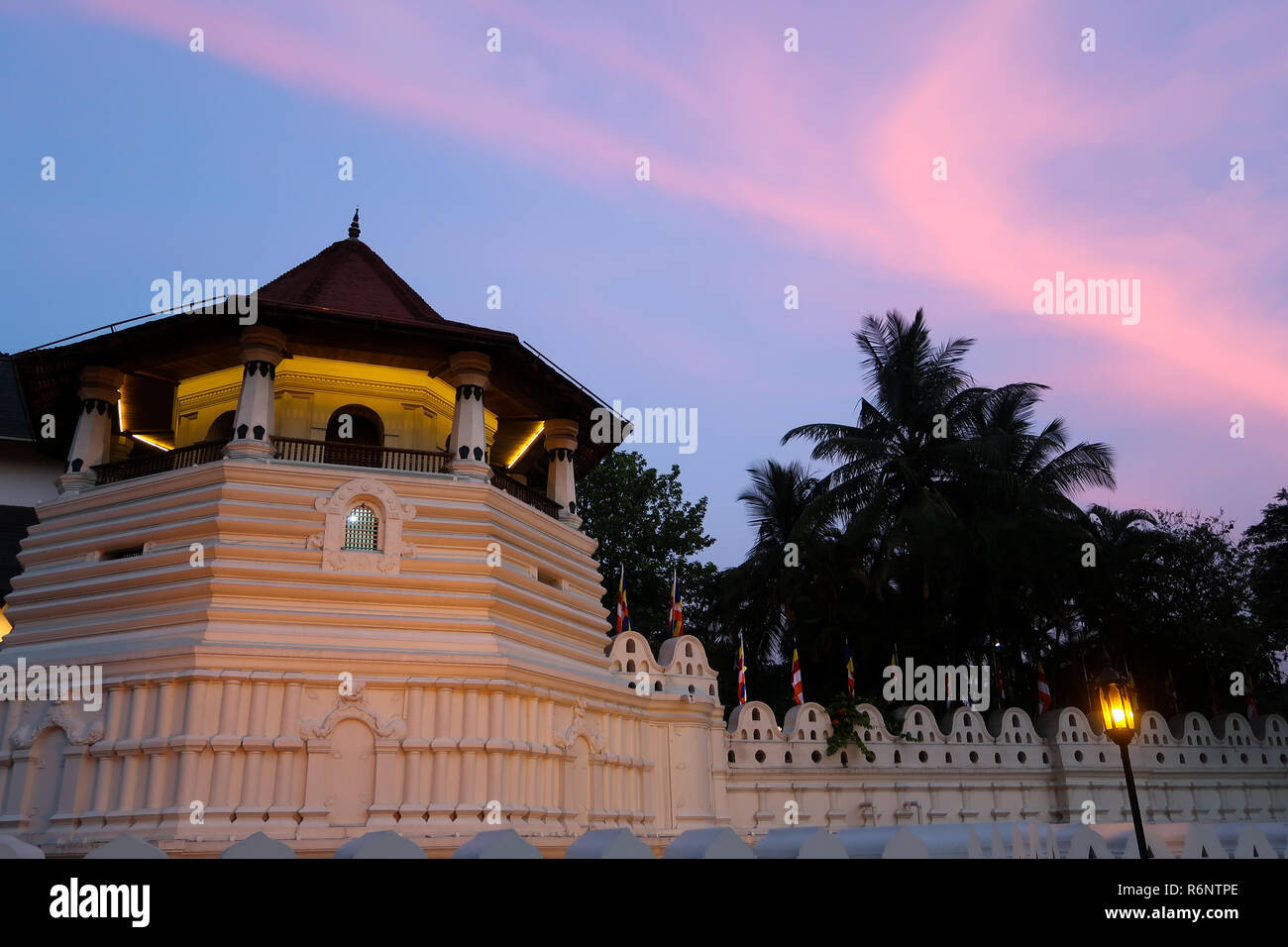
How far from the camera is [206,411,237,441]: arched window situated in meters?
18.5

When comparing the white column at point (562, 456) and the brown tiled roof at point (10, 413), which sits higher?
the brown tiled roof at point (10, 413)

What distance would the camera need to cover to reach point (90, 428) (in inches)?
707

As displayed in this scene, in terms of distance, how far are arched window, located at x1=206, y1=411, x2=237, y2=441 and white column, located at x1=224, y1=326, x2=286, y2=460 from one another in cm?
236

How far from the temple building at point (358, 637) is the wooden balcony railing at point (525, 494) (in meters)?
0.06

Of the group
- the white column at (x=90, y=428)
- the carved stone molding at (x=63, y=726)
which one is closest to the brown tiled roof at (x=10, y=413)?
the white column at (x=90, y=428)

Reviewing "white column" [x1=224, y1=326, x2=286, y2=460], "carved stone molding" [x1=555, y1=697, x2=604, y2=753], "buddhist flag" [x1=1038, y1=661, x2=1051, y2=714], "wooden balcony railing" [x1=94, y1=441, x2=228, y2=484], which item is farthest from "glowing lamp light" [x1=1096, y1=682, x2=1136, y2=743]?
"wooden balcony railing" [x1=94, y1=441, x2=228, y2=484]

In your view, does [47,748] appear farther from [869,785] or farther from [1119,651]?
[1119,651]

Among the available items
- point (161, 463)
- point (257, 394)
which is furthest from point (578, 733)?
point (161, 463)

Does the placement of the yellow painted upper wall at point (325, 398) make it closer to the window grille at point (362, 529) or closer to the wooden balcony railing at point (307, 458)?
the wooden balcony railing at point (307, 458)

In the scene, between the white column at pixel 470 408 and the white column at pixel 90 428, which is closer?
the white column at pixel 470 408

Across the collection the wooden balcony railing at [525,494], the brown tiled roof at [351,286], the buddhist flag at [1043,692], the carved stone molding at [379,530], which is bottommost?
the buddhist flag at [1043,692]

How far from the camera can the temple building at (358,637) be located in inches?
546

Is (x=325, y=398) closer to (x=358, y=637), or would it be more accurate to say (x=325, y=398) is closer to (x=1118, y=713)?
(x=358, y=637)
